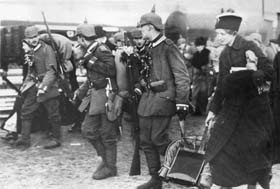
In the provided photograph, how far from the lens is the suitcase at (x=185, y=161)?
4.27 meters

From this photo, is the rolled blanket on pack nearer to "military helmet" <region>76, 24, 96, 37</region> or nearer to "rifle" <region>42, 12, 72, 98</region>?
"military helmet" <region>76, 24, 96, 37</region>

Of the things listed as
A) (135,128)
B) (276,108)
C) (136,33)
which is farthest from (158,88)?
(276,108)

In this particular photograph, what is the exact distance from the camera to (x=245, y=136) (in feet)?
12.6

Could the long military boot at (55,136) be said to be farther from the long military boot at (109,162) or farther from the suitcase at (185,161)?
the suitcase at (185,161)

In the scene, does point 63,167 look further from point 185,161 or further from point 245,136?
point 245,136

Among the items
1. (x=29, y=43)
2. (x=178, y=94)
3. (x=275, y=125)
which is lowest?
(x=275, y=125)

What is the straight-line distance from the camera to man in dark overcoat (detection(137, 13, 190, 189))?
4410 mm

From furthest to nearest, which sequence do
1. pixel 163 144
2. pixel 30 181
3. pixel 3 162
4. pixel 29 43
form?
pixel 29 43, pixel 3 162, pixel 30 181, pixel 163 144

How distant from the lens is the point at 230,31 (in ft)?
13.5

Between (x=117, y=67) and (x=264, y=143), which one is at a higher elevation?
(x=117, y=67)

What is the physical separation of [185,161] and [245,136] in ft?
2.43

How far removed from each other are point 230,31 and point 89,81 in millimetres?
1832

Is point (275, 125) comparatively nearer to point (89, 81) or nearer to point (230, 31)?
point (230, 31)

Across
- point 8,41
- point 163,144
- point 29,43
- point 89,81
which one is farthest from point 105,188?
point 8,41
